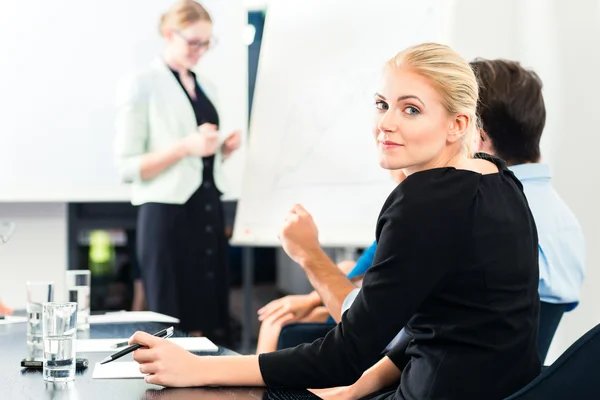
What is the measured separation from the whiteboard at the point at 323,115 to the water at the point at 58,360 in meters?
2.24

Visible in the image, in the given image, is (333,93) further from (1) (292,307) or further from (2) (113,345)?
(2) (113,345)

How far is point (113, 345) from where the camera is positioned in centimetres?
148

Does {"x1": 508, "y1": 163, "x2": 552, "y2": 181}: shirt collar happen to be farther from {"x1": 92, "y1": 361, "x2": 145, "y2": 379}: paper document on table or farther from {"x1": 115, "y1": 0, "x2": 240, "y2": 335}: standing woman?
{"x1": 115, "y1": 0, "x2": 240, "y2": 335}: standing woman

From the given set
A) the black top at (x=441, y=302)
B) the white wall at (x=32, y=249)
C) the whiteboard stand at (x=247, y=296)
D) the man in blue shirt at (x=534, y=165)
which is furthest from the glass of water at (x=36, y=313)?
the whiteboard stand at (x=247, y=296)

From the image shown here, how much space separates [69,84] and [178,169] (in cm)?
70

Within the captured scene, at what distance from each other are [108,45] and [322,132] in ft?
3.82

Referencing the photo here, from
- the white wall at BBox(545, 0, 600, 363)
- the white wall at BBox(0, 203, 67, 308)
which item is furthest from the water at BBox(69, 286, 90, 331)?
the white wall at BBox(0, 203, 67, 308)

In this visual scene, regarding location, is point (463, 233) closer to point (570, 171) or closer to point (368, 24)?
point (570, 171)

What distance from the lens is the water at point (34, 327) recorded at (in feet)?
4.60

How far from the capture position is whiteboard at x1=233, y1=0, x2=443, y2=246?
11.2ft

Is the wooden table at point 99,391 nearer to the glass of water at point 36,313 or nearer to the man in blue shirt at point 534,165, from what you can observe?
the glass of water at point 36,313

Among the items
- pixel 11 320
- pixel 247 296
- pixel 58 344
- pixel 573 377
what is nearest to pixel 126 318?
pixel 11 320

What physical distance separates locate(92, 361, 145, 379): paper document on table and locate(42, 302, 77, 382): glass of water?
2.0 inches

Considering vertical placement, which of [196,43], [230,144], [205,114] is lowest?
[230,144]
